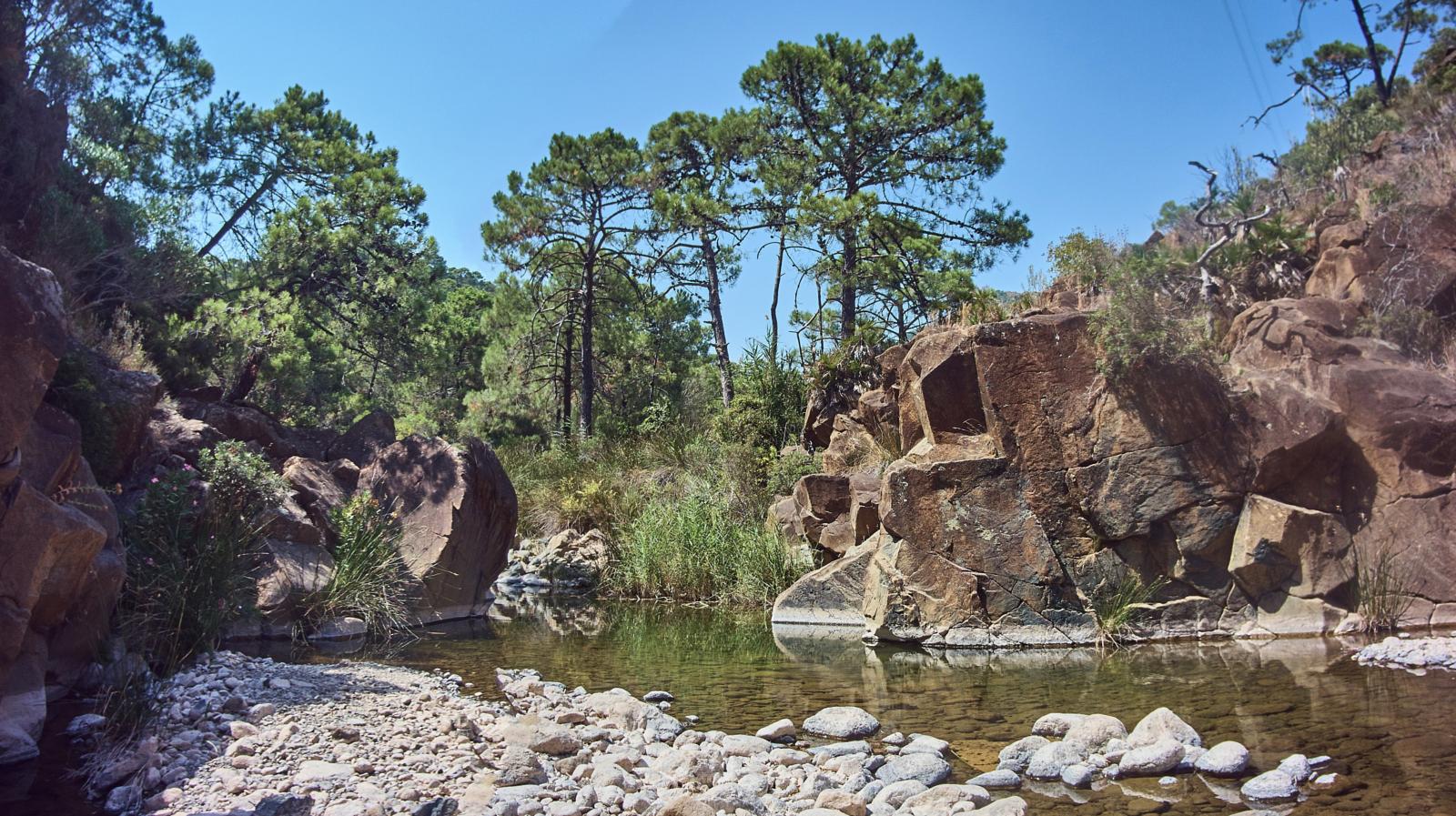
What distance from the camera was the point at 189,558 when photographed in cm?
804

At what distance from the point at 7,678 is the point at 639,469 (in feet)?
42.4

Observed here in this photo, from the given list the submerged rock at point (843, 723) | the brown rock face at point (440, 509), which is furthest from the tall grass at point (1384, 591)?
the brown rock face at point (440, 509)

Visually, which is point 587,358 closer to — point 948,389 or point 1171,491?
point 948,389

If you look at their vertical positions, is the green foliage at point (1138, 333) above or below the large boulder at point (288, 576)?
above

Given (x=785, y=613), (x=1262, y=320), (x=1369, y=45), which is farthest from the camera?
(x=1369, y=45)

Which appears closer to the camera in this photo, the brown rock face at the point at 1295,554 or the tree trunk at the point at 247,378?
the brown rock face at the point at 1295,554

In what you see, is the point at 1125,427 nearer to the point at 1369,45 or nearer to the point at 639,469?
the point at 639,469

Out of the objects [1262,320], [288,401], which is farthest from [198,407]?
[1262,320]

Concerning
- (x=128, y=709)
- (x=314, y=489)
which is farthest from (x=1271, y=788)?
(x=314, y=489)

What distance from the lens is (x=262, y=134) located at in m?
18.8

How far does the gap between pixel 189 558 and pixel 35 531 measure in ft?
8.14

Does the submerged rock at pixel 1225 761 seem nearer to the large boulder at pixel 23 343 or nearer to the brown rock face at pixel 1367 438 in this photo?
the brown rock face at pixel 1367 438

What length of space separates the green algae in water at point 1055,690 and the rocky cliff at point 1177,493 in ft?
2.03

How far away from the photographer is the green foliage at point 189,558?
7.32 m
